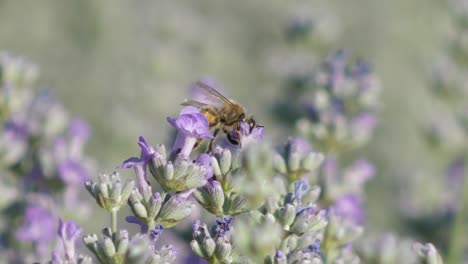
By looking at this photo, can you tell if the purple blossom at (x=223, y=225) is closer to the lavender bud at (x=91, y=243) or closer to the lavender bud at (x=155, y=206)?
the lavender bud at (x=155, y=206)

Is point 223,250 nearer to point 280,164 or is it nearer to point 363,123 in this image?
point 280,164

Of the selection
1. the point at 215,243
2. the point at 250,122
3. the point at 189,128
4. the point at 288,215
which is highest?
the point at 250,122

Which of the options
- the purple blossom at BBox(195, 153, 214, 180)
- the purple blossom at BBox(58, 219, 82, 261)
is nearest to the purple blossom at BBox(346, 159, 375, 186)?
the purple blossom at BBox(195, 153, 214, 180)

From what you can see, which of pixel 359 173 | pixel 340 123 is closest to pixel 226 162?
pixel 340 123

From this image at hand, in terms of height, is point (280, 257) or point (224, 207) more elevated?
point (224, 207)

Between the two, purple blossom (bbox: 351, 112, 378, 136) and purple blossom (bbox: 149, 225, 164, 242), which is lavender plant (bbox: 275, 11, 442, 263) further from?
purple blossom (bbox: 149, 225, 164, 242)

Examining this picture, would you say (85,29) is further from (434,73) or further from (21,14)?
(434,73)

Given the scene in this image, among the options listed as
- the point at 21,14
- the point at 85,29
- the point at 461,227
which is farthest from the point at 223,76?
the point at 461,227
